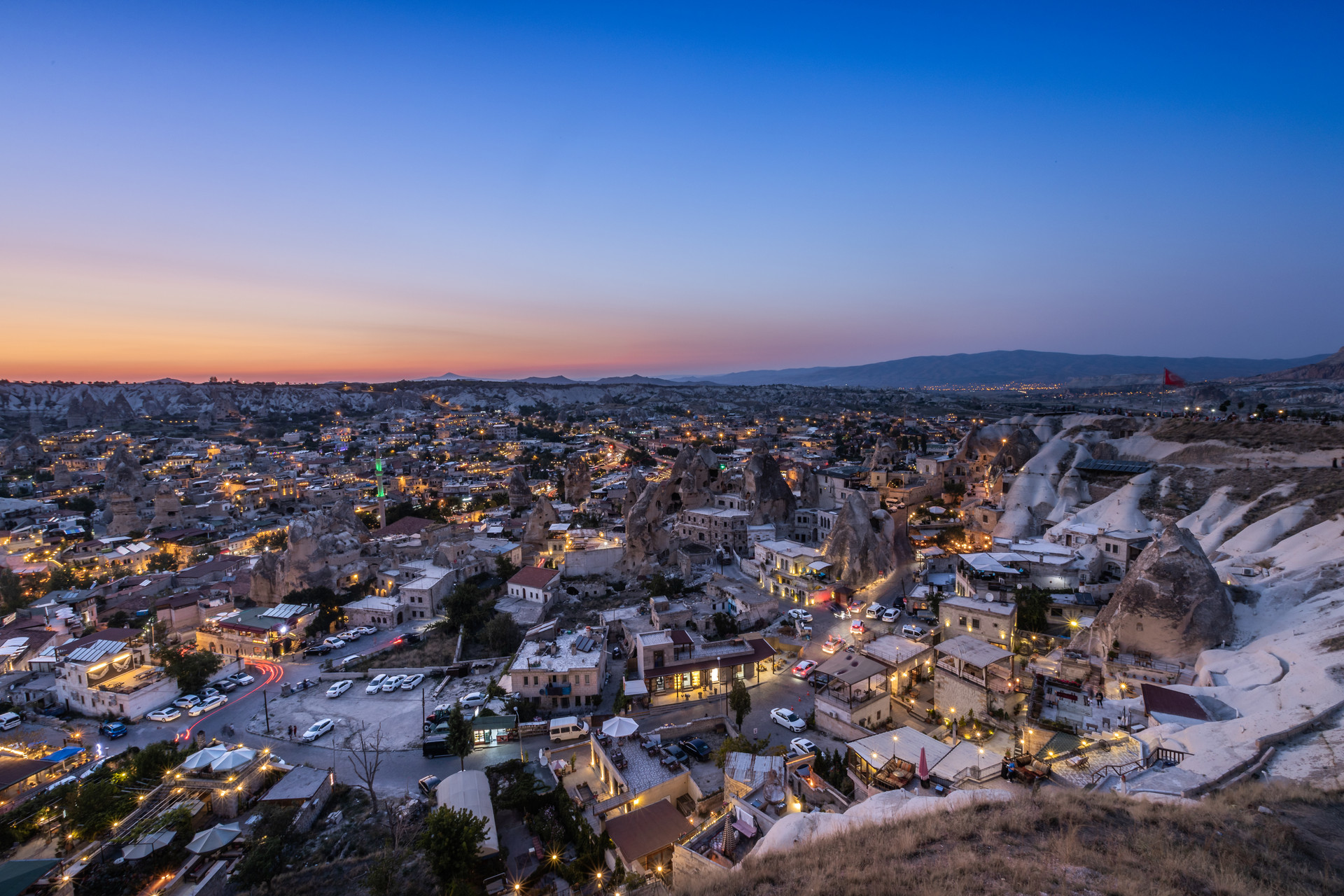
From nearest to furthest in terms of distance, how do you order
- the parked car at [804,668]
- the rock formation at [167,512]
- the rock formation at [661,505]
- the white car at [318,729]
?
the white car at [318,729]
the parked car at [804,668]
the rock formation at [661,505]
the rock formation at [167,512]

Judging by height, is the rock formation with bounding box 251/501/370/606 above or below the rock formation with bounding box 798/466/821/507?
below

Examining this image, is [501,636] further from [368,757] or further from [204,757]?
[204,757]

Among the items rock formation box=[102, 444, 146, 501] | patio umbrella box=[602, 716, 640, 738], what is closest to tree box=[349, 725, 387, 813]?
patio umbrella box=[602, 716, 640, 738]

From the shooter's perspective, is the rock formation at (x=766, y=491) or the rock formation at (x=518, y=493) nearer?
the rock formation at (x=766, y=491)

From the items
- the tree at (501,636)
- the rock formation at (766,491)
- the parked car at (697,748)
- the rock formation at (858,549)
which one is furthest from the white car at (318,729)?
the rock formation at (766,491)

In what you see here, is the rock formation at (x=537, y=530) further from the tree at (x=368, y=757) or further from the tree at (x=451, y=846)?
the tree at (x=451, y=846)

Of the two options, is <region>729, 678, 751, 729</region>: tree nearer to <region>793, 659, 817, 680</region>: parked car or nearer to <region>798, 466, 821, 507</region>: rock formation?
<region>793, 659, 817, 680</region>: parked car
